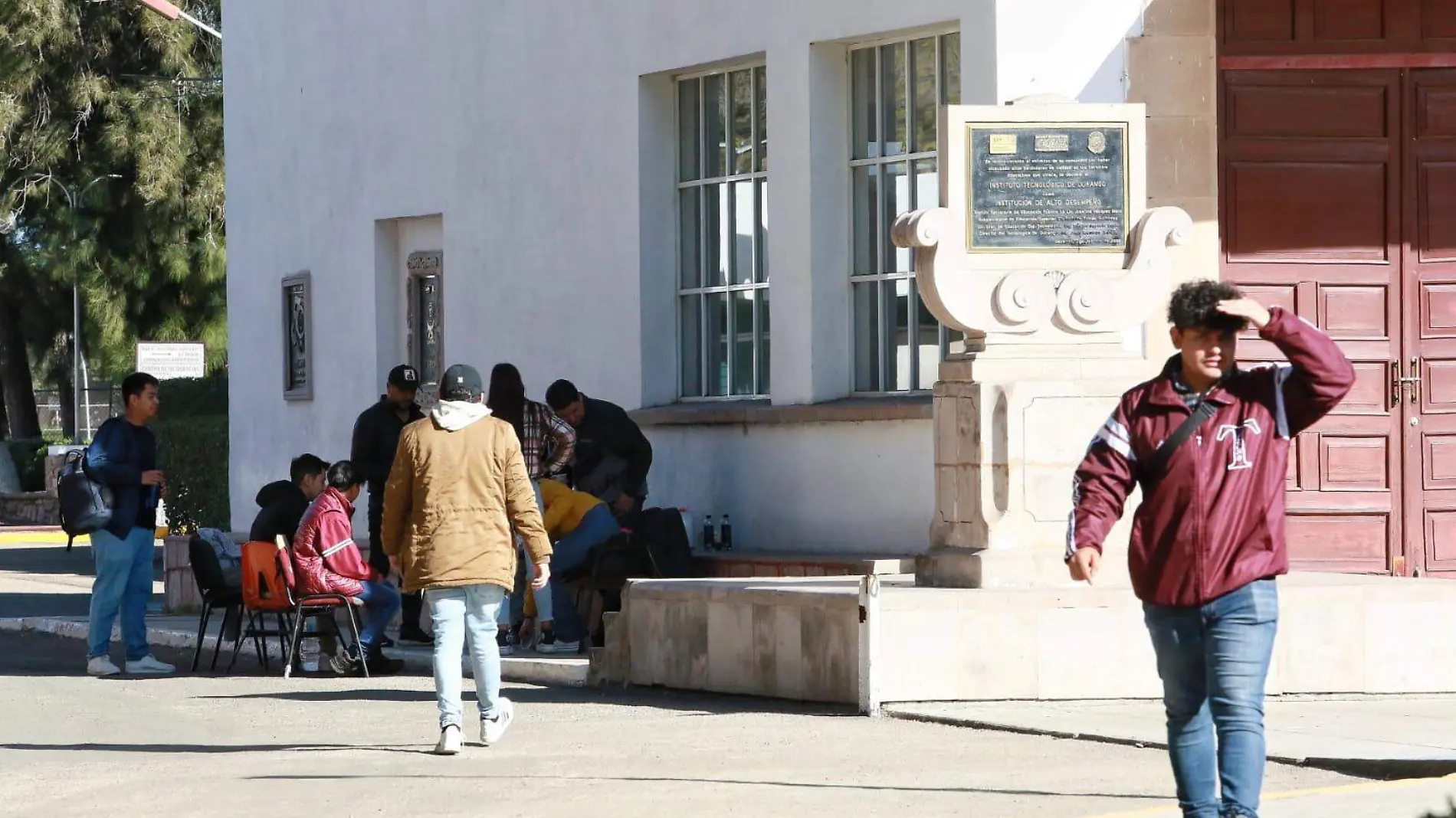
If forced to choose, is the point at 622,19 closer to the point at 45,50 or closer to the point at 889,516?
the point at 889,516

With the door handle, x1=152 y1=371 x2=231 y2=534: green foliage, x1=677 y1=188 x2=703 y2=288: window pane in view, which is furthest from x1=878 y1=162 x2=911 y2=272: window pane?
x1=152 y1=371 x2=231 y2=534: green foliage

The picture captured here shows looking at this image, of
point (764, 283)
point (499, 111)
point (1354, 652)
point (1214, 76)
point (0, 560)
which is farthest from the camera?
point (0, 560)

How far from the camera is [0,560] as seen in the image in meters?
28.6

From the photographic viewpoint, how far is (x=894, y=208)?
14.2 meters

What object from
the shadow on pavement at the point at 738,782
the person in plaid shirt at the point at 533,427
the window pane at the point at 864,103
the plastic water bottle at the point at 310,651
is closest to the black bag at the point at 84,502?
the plastic water bottle at the point at 310,651

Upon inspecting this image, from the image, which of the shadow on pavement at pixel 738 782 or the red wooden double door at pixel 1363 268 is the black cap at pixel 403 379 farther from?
the shadow on pavement at pixel 738 782

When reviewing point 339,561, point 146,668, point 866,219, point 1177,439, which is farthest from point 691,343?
point 1177,439

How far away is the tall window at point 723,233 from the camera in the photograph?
1505 cm

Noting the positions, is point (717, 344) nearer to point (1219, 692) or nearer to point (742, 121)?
point (742, 121)

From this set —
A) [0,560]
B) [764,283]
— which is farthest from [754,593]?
[0,560]

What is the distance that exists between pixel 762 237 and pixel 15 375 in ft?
105

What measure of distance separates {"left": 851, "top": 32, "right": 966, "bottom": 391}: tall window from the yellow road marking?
5.68m

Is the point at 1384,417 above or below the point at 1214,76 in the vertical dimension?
below

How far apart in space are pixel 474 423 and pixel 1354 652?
13.8 ft
